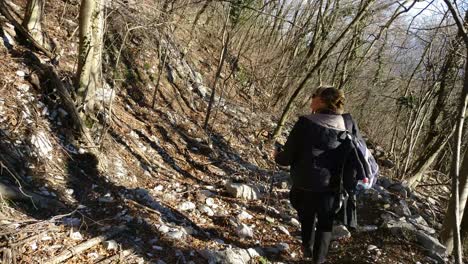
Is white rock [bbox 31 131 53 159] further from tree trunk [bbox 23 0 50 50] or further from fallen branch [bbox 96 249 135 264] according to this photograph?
tree trunk [bbox 23 0 50 50]

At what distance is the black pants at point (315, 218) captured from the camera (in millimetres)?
3447

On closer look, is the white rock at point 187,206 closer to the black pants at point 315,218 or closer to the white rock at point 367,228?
the black pants at point 315,218

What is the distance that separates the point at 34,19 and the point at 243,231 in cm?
414

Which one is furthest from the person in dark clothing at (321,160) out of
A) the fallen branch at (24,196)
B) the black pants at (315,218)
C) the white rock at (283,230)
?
the fallen branch at (24,196)

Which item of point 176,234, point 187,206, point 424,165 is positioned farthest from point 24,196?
point 424,165

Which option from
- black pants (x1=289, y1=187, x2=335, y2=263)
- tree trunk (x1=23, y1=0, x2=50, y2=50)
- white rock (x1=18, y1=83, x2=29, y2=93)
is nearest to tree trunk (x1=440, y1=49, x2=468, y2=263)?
black pants (x1=289, y1=187, x2=335, y2=263)

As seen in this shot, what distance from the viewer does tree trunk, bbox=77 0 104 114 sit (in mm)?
4953

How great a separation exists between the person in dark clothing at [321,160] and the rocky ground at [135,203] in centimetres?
77

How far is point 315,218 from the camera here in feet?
11.9

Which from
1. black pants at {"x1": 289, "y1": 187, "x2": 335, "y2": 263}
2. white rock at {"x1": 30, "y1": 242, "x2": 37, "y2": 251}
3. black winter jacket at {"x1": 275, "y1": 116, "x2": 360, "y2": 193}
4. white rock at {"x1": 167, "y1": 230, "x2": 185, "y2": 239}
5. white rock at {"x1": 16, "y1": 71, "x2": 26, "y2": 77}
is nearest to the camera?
white rock at {"x1": 30, "y1": 242, "x2": 37, "y2": 251}

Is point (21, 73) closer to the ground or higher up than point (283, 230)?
higher up

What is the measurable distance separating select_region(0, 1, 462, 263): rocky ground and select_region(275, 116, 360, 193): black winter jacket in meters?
0.99

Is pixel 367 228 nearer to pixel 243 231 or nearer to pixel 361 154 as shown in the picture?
pixel 243 231

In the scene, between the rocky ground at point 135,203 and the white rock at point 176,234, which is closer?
the rocky ground at point 135,203
